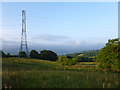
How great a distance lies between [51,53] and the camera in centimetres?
6494

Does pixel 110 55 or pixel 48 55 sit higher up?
pixel 110 55

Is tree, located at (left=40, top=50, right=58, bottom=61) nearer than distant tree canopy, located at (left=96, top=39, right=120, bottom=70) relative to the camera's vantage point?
No

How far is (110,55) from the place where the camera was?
17.4 metres

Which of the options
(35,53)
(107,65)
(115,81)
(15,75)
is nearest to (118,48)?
(107,65)

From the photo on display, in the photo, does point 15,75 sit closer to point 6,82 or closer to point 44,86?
point 6,82

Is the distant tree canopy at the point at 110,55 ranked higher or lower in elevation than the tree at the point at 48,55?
higher

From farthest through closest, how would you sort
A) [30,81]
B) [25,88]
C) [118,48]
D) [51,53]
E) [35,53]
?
[51,53] < [35,53] < [118,48] < [30,81] < [25,88]

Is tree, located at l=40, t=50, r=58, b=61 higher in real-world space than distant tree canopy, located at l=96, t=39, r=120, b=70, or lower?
lower

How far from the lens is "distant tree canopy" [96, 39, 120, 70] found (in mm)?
16922

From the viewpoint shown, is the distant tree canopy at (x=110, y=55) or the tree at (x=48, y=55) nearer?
the distant tree canopy at (x=110, y=55)

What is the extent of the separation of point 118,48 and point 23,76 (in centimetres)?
1215

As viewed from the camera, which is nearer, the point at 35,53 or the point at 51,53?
the point at 35,53

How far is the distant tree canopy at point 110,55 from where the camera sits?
1692 centimetres

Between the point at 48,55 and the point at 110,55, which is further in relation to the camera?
the point at 48,55
